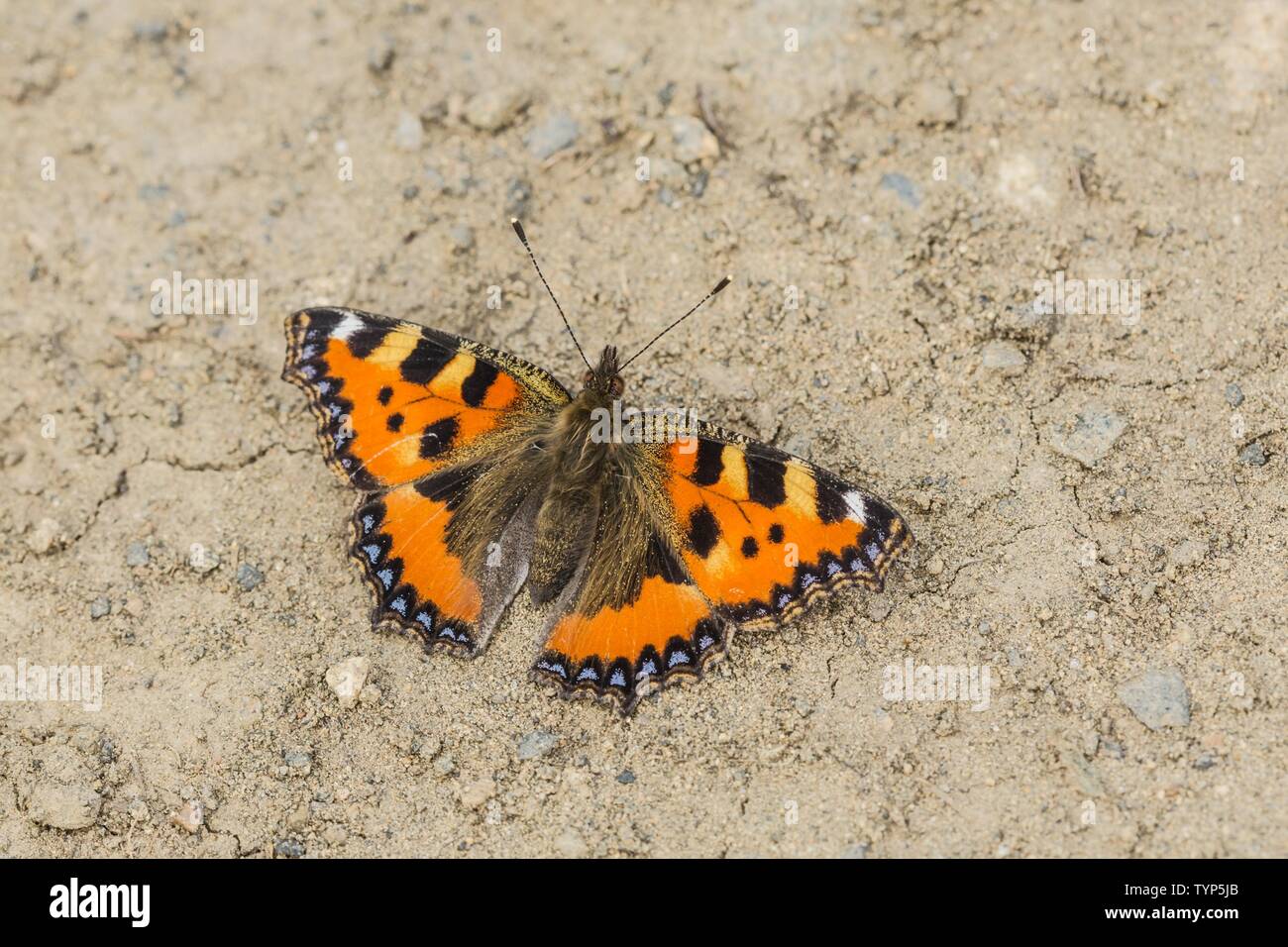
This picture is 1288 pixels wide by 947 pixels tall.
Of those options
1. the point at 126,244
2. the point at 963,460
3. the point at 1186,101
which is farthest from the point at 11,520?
the point at 1186,101

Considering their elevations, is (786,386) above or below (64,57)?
below

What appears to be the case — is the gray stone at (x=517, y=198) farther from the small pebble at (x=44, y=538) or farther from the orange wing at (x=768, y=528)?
the small pebble at (x=44, y=538)

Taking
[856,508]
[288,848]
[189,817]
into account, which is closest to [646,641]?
[856,508]

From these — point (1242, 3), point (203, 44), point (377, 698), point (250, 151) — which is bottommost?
point (377, 698)

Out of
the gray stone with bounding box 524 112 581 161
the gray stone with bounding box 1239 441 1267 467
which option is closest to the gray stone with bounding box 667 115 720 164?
the gray stone with bounding box 524 112 581 161

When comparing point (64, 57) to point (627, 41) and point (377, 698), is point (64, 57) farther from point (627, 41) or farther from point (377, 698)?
point (377, 698)

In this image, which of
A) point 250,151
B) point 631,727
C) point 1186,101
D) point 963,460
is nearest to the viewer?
point 631,727
